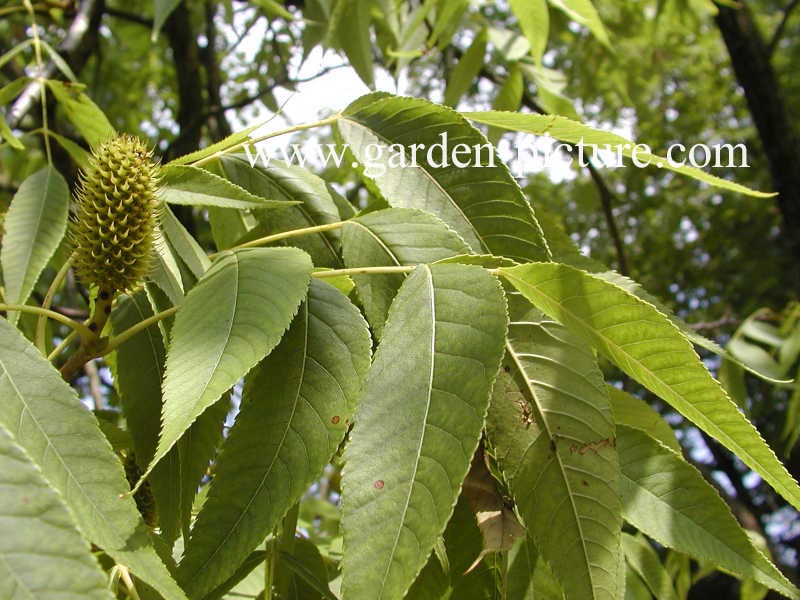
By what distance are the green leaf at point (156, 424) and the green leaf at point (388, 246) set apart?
24 cm

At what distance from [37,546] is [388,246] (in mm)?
616

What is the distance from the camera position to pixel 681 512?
1.03m

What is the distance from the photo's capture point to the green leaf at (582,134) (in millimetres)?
1091

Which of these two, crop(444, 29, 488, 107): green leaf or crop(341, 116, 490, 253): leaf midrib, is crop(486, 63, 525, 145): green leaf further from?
crop(341, 116, 490, 253): leaf midrib

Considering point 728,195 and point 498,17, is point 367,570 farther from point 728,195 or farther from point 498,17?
point 728,195

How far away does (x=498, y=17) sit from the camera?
Result: 26.6 feet

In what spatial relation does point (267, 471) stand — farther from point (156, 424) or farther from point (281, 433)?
point (156, 424)

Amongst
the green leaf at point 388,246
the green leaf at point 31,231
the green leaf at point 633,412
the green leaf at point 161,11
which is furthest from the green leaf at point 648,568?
the green leaf at point 161,11

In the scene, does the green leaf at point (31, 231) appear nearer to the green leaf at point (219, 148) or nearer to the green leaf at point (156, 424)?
the green leaf at point (156, 424)

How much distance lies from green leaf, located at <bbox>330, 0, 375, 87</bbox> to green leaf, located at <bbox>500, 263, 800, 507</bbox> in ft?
5.83

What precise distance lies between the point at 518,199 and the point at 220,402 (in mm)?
498

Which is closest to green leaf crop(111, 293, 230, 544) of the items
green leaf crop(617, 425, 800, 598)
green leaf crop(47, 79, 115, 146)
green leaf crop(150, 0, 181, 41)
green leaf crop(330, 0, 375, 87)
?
green leaf crop(617, 425, 800, 598)

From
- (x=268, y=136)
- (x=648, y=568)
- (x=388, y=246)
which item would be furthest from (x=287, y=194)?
(x=648, y=568)

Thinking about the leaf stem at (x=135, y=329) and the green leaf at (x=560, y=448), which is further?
the leaf stem at (x=135, y=329)
